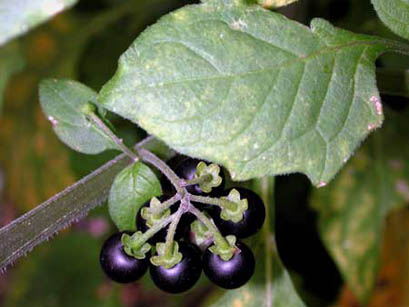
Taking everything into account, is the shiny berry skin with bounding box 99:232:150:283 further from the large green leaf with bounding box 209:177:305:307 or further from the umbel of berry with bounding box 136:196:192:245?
the large green leaf with bounding box 209:177:305:307

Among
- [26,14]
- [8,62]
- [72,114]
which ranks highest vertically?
[26,14]

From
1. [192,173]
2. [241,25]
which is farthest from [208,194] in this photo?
[241,25]

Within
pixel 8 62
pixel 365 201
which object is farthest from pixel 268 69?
pixel 365 201

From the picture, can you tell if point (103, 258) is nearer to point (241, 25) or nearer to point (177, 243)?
point (177, 243)

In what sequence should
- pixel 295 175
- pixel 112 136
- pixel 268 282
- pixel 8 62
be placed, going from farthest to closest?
1. pixel 295 175
2. pixel 8 62
3. pixel 268 282
4. pixel 112 136

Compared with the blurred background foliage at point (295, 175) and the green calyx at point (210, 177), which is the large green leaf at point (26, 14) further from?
the blurred background foliage at point (295, 175)

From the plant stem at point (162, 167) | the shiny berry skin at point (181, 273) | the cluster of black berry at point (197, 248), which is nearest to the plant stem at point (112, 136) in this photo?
the plant stem at point (162, 167)

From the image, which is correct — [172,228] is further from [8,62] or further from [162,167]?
[8,62]
